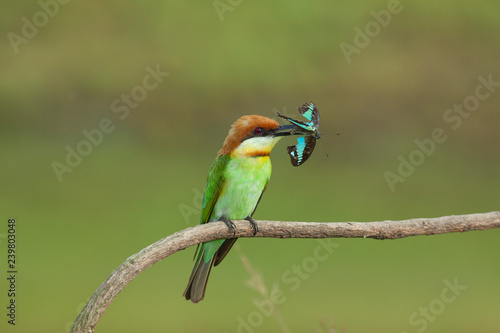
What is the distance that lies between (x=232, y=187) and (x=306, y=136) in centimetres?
59

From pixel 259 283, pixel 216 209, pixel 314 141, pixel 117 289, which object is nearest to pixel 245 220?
pixel 216 209

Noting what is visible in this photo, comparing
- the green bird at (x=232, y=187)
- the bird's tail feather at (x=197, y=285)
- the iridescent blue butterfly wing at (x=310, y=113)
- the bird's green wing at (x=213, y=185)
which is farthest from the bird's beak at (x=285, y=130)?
the bird's tail feather at (x=197, y=285)

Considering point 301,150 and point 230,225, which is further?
point 230,225

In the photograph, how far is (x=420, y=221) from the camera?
220 centimetres

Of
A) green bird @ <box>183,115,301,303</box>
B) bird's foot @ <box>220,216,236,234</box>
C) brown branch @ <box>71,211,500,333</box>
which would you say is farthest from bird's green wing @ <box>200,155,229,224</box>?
brown branch @ <box>71,211,500,333</box>

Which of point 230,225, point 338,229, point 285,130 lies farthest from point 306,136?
point 230,225

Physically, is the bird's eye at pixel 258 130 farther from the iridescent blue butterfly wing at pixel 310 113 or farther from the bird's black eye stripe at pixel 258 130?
the iridescent blue butterfly wing at pixel 310 113

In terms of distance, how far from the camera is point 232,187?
253 cm

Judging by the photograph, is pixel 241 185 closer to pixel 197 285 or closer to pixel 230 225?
pixel 230 225

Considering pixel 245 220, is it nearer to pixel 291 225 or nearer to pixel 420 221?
pixel 291 225

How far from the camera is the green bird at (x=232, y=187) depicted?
7.82 ft

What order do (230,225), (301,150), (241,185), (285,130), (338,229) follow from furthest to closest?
1. (241,185)
2. (230,225)
3. (285,130)
4. (338,229)
5. (301,150)

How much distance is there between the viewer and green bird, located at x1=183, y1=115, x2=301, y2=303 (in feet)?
7.82

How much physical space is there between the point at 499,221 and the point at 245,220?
94 centimetres
